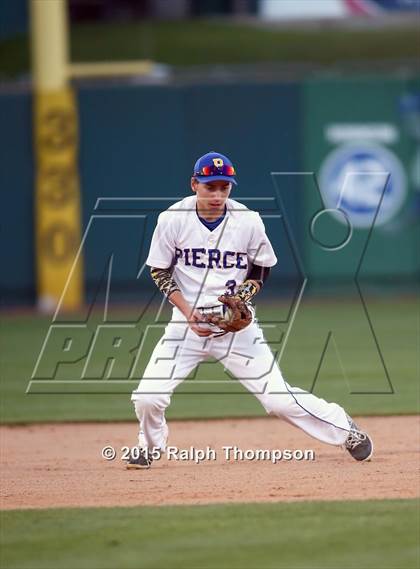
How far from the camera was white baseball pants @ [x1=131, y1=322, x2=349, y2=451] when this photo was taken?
830cm

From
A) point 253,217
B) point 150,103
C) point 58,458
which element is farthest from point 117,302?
point 253,217

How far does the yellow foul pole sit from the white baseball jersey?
35.0ft

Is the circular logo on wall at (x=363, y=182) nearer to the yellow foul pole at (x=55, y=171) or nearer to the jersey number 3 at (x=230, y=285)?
the yellow foul pole at (x=55, y=171)

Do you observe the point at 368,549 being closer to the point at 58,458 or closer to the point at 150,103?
the point at 58,458

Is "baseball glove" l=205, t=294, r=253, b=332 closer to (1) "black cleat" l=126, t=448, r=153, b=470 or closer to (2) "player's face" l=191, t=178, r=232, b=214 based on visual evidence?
(2) "player's face" l=191, t=178, r=232, b=214

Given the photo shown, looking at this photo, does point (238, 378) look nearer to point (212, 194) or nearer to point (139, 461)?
point (139, 461)

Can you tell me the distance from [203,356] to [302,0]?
22.3 meters

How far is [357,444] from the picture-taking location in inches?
340

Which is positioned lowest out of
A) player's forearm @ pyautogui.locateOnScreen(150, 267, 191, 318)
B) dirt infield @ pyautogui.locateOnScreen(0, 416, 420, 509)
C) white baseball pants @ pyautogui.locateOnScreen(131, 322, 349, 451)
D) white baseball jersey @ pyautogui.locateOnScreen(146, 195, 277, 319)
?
dirt infield @ pyautogui.locateOnScreen(0, 416, 420, 509)

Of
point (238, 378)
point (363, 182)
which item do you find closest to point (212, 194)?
point (238, 378)

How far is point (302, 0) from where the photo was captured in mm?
29547

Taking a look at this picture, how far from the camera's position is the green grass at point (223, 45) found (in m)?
32.2

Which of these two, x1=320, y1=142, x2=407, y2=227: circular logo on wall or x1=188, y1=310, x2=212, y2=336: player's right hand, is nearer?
x1=188, y1=310, x2=212, y2=336: player's right hand

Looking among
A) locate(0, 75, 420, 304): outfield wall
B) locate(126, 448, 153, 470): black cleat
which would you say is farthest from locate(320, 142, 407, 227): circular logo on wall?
locate(126, 448, 153, 470): black cleat
